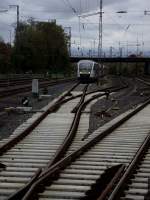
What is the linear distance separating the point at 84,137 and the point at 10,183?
5757 millimetres

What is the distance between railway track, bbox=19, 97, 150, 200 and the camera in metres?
8.45

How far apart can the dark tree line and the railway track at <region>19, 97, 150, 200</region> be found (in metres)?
63.5

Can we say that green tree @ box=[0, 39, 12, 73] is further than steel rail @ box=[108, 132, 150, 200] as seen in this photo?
Yes

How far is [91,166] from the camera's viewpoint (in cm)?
1071

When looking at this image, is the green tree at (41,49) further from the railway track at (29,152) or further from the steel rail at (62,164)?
the steel rail at (62,164)

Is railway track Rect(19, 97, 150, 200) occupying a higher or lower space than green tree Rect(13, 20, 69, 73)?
lower

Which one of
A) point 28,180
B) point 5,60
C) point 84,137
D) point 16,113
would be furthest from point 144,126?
point 5,60

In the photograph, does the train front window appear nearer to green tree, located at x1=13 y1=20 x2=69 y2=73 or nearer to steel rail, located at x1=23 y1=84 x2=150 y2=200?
green tree, located at x1=13 y1=20 x2=69 y2=73

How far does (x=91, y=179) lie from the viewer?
9500 mm

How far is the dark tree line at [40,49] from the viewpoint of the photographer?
8306 centimetres

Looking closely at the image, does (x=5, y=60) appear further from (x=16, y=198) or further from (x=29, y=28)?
(x=16, y=198)

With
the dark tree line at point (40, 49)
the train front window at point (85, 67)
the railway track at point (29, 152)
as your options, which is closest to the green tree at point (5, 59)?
the dark tree line at point (40, 49)

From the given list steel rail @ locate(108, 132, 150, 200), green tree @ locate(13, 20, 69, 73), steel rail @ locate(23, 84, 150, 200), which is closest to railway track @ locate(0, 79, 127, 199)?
steel rail @ locate(23, 84, 150, 200)

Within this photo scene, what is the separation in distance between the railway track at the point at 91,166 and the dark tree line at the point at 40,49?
6354 centimetres
